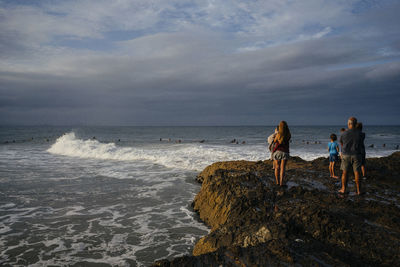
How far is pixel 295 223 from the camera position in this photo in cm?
412

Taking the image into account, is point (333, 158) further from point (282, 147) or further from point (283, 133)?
point (283, 133)

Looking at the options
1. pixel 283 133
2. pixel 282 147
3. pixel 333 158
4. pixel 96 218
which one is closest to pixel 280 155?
pixel 282 147

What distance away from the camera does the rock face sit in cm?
322

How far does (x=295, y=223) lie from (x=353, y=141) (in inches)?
131

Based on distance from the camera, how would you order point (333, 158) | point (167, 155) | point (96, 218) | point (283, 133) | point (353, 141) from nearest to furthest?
1. point (353, 141)
2. point (283, 133)
3. point (96, 218)
4. point (333, 158)
5. point (167, 155)

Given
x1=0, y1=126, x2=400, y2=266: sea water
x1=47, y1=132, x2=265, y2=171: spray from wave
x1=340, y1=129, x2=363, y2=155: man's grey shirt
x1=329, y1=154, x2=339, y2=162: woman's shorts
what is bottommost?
x1=0, y1=126, x2=400, y2=266: sea water

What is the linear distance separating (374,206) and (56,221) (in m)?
7.63

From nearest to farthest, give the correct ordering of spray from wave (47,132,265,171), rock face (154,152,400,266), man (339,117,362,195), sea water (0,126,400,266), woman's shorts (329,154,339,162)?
rock face (154,152,400,266) < sea water (0,126,400,266) < man (339,117,362,195) < woman's shorts (329,154,339,162) < spray from wave (47,132,265,171)

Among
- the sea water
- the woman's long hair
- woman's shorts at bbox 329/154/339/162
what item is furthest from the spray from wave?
the woman's long hair

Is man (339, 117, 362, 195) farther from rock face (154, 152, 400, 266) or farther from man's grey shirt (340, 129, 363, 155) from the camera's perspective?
rock face (154, 152, 400, 266)

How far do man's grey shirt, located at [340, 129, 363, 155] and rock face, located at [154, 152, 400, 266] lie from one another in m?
1.10

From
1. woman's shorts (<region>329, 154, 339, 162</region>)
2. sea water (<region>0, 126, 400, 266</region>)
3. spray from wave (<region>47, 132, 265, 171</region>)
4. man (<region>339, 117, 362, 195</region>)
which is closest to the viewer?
sea water (<region>0, 126, 400, 266</region>)

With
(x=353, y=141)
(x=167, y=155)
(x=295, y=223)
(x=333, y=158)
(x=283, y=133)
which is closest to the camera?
(x=295, y=223)

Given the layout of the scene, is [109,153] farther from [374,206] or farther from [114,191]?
[374,206]
